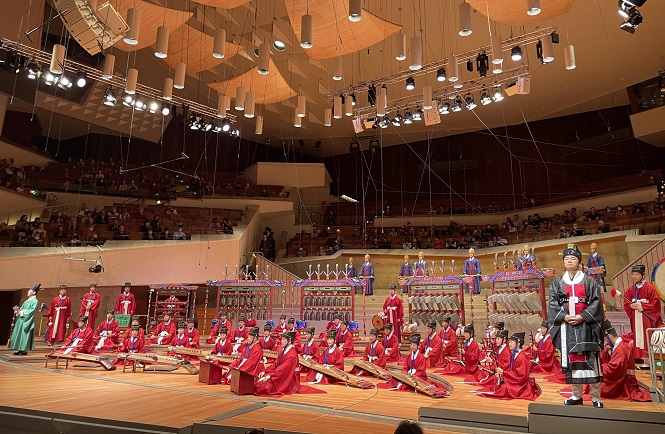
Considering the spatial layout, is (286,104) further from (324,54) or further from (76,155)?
(76,155)

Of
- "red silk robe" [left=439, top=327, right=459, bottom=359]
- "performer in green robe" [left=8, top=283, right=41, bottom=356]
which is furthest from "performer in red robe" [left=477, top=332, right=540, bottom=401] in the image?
"performer in green robe" [left=8, top=283, right=41, bottom=356]

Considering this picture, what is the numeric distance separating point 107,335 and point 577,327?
401 inches

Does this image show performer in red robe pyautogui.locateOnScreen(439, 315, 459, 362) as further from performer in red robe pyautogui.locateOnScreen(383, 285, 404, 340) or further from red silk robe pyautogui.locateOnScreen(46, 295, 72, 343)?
red silk robe pyautogui.locateOnScreen(46, 295, 72, 343)

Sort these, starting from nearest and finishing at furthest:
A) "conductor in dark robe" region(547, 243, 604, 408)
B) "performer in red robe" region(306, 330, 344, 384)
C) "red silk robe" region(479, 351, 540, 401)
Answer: "conductor in dark robe" region(547, 243, 604, 408) < "red silk robe" region(479, 351, 540, 401) < "performer in red robe" region(306, 330, 344, 384)

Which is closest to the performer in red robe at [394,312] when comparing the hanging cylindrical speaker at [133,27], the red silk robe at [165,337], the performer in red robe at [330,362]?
the performer in red robe at [330,362]

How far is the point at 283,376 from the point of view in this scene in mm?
6996

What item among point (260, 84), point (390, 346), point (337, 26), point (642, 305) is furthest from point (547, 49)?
point (260, 84)

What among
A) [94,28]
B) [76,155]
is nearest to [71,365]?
[94,28]

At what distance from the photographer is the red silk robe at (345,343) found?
9.87 metres

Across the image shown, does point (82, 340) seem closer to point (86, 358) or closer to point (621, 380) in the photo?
point (86, 358)

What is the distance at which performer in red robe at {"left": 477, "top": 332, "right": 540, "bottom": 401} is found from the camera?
617cm

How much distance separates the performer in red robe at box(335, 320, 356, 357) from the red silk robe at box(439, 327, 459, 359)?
6.31 ft

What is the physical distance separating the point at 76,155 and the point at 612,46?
22.0 meters

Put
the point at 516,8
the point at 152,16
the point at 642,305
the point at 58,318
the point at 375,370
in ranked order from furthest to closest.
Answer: the point at 58,318 < the point at 152,16 < the point at 516,8 < the point at 375,370 < the point at 642,305
